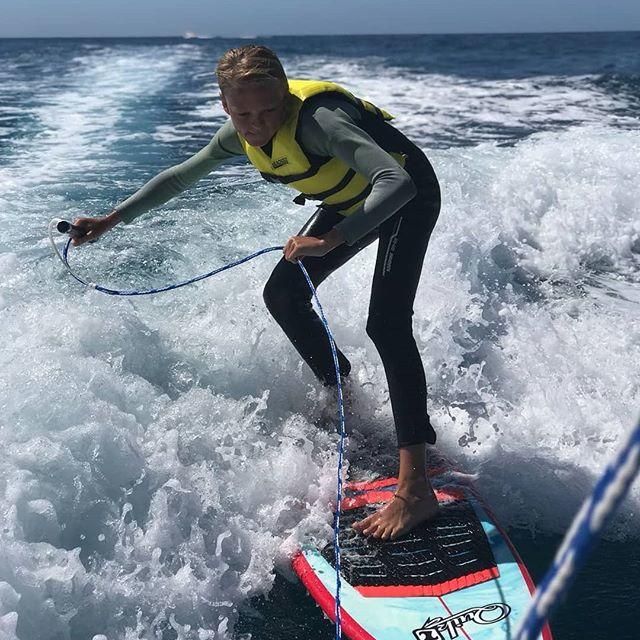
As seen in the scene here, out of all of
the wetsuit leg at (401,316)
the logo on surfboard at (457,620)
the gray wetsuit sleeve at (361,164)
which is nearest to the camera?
the gray wetsuit sleeve at (361,164)

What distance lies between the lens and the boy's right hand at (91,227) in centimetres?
312

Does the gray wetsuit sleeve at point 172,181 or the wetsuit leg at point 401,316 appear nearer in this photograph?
the wetsuit leg at point 401,316

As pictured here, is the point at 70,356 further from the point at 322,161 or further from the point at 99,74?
the point at 99,74

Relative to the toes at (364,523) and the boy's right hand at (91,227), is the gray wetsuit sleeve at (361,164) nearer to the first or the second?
the boy's right hand at (91,227)

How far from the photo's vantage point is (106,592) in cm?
258

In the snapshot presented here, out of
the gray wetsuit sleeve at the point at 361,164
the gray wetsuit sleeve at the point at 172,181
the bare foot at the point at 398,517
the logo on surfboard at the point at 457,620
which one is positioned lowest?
the logo on surfboard at the point at 457,620

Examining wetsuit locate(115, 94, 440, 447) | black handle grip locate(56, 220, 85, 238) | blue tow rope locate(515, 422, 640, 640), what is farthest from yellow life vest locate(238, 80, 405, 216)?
blue tow rope locate(515, 422, 640, 640)

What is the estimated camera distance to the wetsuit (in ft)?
8.31

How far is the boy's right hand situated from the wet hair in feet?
2.96

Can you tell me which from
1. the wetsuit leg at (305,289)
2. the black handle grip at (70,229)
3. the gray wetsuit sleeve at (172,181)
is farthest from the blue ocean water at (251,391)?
the gray wetsuit sleeve at (172,181)

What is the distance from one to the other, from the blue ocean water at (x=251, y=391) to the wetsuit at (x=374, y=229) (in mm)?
523

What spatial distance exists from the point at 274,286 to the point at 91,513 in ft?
3.89

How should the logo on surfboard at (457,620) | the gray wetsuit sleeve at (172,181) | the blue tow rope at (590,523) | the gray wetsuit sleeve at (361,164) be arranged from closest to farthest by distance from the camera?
the blue tow rope at (590,523) < the gray wetsuit sleeve at (361,164) < the logo on surfboard at (457,620) < the gray wetsuit sleeve at (172,181)

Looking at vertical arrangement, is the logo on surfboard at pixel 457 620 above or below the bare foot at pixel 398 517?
below
